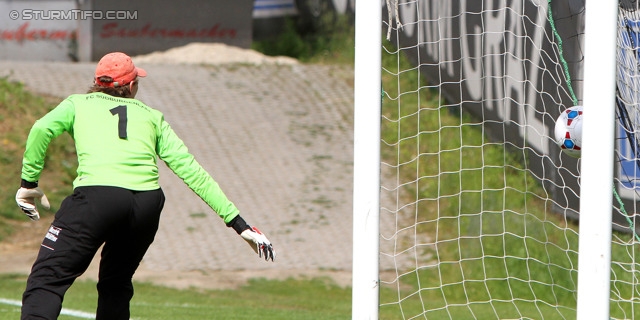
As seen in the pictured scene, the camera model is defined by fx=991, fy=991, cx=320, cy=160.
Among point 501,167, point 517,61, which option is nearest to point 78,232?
point 501,167

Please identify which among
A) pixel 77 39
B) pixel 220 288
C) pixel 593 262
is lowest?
pixel 220 288

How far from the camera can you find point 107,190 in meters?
4.98

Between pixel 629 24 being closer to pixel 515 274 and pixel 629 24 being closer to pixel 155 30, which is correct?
pixel 515 274

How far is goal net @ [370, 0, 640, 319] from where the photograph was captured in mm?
7730

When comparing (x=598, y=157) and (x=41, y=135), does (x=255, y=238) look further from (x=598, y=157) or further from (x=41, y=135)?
(x=598, y=157)

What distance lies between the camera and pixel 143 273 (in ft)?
37.0

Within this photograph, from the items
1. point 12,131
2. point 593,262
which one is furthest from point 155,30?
point 593,262

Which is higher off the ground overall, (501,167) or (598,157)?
(598,157)

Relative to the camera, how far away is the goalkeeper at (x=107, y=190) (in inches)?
195

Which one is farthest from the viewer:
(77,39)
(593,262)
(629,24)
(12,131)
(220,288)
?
(77,39)

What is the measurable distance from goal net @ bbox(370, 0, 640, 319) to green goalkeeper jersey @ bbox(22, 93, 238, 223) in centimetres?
152

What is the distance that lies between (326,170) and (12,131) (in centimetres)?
466

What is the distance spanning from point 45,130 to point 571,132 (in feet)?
9.40

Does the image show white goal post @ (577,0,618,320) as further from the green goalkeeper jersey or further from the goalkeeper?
the green goalkeeper jersey
